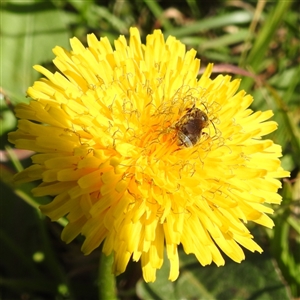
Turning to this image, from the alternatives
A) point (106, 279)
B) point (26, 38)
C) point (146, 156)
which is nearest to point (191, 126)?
point (146, 156)

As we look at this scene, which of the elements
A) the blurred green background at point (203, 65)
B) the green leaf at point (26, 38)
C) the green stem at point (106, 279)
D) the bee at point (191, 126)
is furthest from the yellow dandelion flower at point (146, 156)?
the green leaf at point (26, 38)

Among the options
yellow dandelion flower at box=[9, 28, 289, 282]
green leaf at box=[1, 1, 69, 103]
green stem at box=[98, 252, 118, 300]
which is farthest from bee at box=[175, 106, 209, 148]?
green leaf at box=[1, 1, 69, 103]

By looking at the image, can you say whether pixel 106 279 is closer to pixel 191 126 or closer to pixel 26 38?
pixel 191 126

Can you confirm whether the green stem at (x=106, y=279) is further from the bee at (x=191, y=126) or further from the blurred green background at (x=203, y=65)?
the bee at (x=191, y=126)

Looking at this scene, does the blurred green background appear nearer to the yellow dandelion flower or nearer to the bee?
the yellow dandelion flower

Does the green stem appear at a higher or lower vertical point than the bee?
lower

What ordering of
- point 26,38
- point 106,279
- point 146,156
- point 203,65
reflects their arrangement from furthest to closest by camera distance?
1. point 203,65
2. point 26,38
3. point 106,279
4. point 146,156
